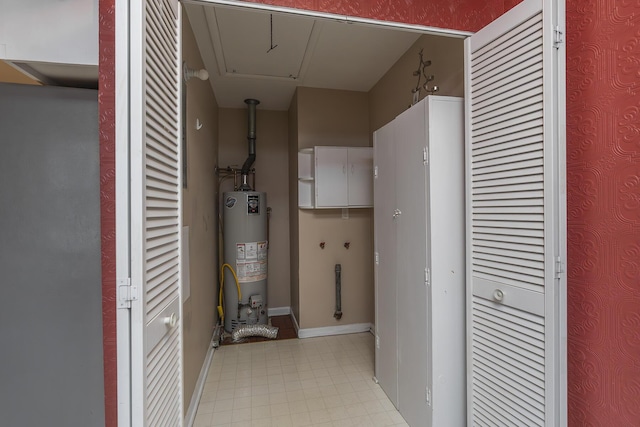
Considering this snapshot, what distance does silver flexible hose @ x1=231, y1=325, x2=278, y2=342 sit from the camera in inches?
115

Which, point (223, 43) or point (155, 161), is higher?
point (223, 43)

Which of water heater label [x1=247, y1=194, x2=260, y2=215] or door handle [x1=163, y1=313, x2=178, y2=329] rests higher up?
water heater label [x1=247, y1=194, x2=260, y2=215]

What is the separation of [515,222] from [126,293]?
1.32m

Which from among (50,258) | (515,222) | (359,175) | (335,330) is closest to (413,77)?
(359,175)

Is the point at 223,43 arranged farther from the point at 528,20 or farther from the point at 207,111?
the point at 528,20

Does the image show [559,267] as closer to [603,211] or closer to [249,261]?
[603,211]

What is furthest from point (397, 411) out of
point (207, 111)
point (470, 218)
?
point (207, 111)

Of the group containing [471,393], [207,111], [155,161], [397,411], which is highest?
[207,111]

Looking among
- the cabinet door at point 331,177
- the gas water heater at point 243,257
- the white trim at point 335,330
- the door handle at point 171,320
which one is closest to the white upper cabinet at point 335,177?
the cabinet door at point 331,177

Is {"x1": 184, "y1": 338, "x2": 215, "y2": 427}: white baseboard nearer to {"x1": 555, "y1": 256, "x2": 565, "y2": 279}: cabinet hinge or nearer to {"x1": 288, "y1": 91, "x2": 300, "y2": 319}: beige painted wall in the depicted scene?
{"x1": 288, "y1": 91, "x2": 300, "y2": 319}: beige painted wall

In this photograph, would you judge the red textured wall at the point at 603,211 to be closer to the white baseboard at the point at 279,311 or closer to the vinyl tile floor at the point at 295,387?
the vinyl tile floor at the point at 295,387

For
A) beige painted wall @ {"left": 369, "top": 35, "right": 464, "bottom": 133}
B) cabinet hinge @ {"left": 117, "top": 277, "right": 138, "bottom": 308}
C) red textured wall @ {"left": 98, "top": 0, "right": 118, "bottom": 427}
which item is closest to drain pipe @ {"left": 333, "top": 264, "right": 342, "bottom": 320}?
beige painted wall @ {"left": 369, "top": 35, "right": 464, "bottom": 133}

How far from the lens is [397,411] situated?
6.19 feet

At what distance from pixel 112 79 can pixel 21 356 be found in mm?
838
